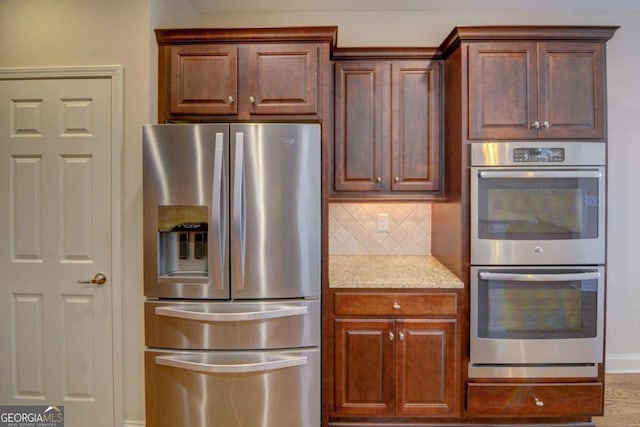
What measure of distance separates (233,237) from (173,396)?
37.4 inches

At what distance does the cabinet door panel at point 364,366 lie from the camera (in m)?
2.00

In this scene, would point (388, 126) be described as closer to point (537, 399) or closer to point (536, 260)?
point (536, 260)

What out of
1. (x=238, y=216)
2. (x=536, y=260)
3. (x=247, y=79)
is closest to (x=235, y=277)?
(x=238, y=216)

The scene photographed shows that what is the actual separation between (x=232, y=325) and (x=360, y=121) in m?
1.53

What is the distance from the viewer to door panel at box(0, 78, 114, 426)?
2068mm

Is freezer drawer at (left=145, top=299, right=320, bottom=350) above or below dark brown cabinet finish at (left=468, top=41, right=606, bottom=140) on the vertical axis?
below

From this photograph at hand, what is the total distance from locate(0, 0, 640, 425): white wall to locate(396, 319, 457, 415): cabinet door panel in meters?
1.59

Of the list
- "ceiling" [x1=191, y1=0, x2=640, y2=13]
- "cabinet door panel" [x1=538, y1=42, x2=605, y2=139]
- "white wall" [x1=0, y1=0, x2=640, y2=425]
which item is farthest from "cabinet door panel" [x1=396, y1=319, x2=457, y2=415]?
"ceiling" [x1=191, y1=0, x2=640, y2=13]

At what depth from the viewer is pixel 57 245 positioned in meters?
2.10

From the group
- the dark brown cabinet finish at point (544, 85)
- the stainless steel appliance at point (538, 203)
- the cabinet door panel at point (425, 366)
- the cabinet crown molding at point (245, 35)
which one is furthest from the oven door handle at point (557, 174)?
the cabinet crown molding at point (245, 35)

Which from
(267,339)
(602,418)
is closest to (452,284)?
(267,339)

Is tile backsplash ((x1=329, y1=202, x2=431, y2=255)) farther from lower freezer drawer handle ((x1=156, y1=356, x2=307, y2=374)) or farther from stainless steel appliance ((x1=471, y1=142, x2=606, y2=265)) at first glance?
lower freezer drawer handle ((x1=156, y1=356, x2=307, y2=374))

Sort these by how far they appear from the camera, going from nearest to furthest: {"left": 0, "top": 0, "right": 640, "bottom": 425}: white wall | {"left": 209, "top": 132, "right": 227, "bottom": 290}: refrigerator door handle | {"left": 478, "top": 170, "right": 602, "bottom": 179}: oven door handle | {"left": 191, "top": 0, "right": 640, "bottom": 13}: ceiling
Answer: {"left": 209, "top": 132, "right": 227, "bottom": 290}: refrigerator door handle
{"left": 478, "top": 170, "right": 602, "bottom": 179}: oven door handle
{"left": 0, "top": 0, "right": 640, "bottom": 425}: white wall
{"left": 191, "top": 0, "right": 640, "bottom": 13}: ceiling

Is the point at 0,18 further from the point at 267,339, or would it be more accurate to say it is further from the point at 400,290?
the point at 400,290
